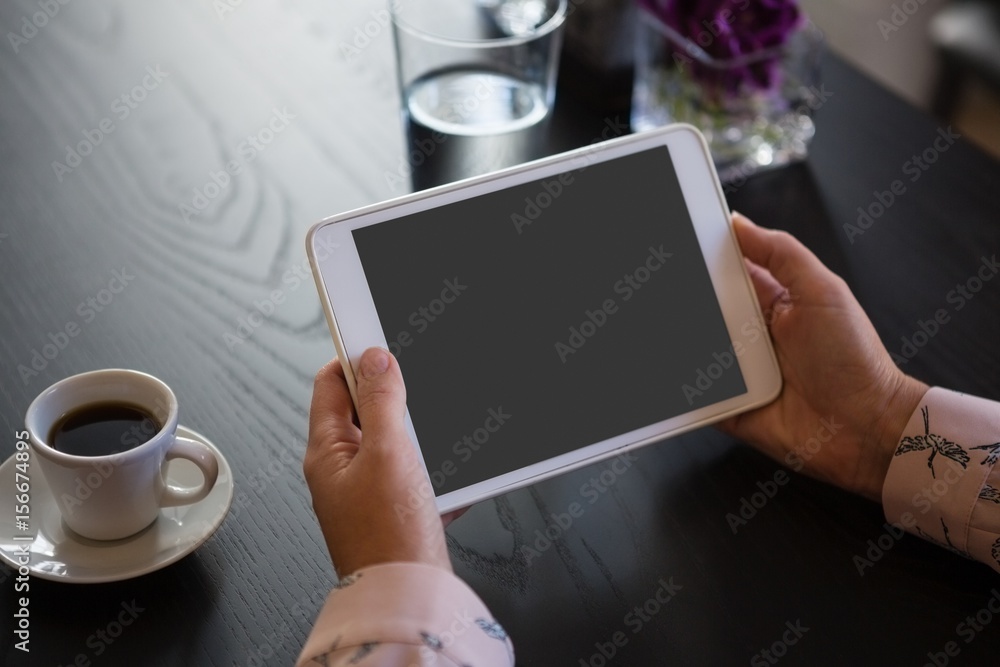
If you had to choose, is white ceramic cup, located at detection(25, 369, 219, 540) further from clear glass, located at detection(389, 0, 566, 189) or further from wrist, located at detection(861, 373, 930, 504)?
wrist, located at detection(861, 373, 930, 504)

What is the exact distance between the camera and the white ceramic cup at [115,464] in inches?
29.6

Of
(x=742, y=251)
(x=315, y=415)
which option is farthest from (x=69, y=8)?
(x=742, y=251)

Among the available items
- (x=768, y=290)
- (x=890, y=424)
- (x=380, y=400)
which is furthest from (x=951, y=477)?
(x=380, y=400)

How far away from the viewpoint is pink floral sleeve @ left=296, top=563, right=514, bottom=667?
0.67 metres

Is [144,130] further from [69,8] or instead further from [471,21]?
[471,21]

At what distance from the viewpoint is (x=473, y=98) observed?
1.27 metres

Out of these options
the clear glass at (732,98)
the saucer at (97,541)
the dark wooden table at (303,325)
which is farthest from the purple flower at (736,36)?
the saucer at (97,541)

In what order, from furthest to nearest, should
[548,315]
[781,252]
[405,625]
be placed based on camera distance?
[781,252], [548,315], [405,625]

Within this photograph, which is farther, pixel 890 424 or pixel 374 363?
pixel 890 424

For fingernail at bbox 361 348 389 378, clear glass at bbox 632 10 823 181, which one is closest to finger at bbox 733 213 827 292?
clear glass at bbox 632 10 823 181

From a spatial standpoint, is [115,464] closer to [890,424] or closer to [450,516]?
[450,516]

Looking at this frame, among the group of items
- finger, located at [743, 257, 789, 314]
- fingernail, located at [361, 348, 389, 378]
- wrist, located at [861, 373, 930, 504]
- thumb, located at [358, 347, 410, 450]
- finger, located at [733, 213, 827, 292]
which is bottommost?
wrist, located at [861, 373, 930, 504]

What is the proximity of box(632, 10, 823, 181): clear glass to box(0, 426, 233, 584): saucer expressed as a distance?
73cm

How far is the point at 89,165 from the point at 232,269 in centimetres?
26
